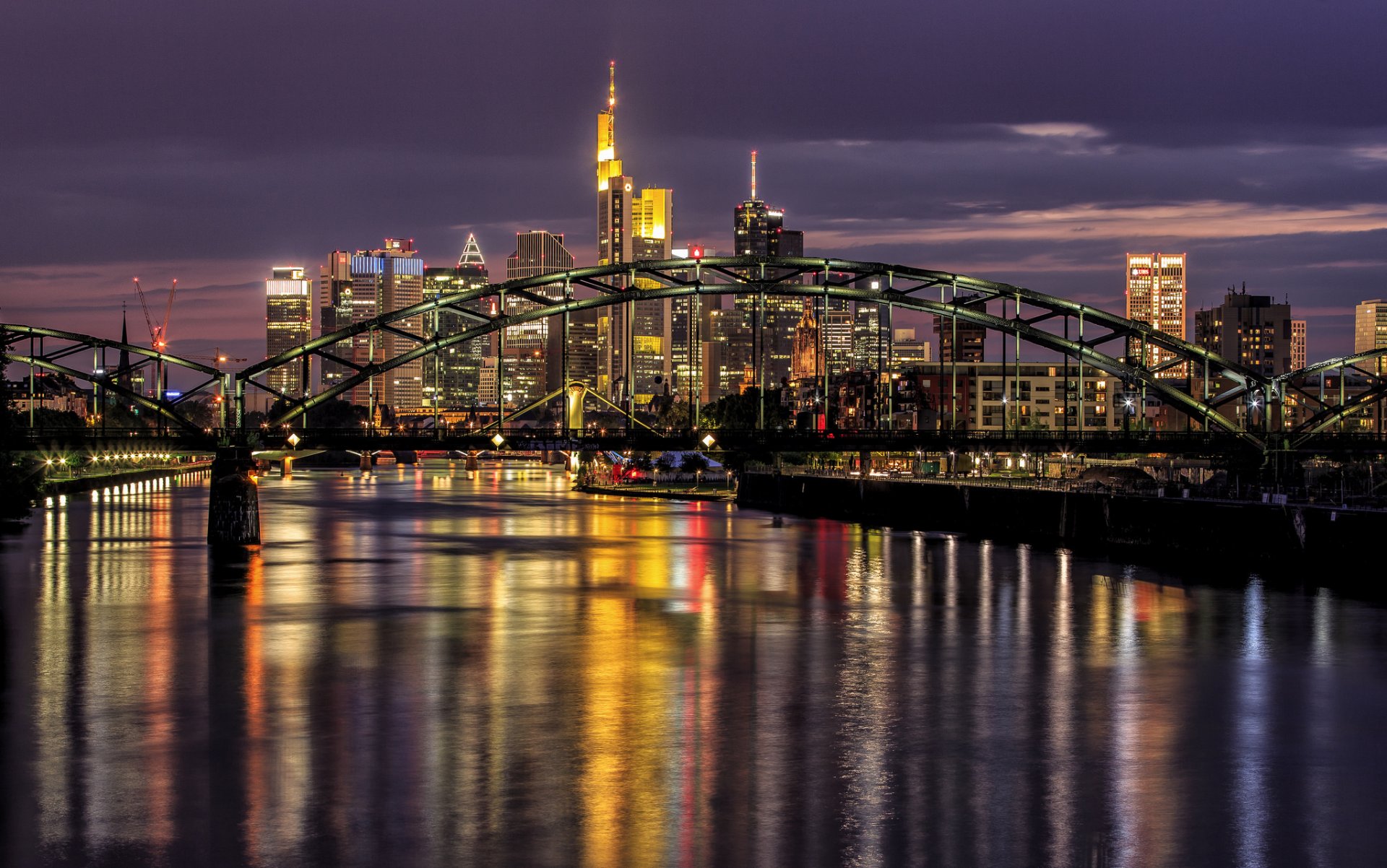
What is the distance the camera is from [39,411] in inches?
6845

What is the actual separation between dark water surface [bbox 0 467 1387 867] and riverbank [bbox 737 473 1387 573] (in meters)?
5.00

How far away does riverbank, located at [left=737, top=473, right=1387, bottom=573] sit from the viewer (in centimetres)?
6462

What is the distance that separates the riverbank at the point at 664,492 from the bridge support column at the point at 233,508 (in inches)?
2694

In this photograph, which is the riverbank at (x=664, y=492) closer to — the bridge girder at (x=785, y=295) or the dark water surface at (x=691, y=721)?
the bridge girder at (x=785, y=295)

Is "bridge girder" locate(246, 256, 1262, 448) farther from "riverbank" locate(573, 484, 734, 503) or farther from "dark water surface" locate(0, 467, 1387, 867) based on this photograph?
"riverbank" locate(573, 484, 734, 503)

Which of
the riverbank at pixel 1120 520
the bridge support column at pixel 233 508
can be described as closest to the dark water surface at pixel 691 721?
the riverbank at pixel 1120 520

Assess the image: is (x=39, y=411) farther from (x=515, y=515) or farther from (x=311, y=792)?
(x=311, y=792)

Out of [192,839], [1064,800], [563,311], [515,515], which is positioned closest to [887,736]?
[1064,800]

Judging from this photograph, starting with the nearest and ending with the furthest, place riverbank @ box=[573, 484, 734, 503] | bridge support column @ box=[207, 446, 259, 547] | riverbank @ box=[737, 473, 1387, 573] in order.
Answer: riverbank @ box=[737, 473, 1387, 573]
bridge support column @ box=[207, 446, 259, 547]
riverbank @ box=[573, 484, 734, 503]

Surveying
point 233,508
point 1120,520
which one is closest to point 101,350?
point 233,508

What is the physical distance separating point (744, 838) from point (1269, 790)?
9.90 metres

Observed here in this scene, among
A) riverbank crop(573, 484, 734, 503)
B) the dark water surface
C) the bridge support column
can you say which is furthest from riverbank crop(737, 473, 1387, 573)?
the bridge support column

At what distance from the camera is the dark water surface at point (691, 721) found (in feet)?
79.9

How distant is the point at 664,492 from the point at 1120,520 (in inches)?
3567
